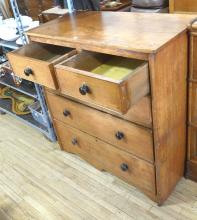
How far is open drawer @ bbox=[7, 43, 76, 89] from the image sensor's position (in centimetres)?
122

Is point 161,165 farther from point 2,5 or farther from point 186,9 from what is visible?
point 2,5

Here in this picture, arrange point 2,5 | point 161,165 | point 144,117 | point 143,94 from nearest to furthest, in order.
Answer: point 143,94
point 144,117
point 161,165
point 2,5

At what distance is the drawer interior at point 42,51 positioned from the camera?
4.76 feet

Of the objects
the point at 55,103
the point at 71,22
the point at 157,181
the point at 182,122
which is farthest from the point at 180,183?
the point at 71,22

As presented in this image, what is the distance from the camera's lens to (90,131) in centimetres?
150

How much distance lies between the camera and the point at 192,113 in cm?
135

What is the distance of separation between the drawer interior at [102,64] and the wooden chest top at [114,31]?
59 mm

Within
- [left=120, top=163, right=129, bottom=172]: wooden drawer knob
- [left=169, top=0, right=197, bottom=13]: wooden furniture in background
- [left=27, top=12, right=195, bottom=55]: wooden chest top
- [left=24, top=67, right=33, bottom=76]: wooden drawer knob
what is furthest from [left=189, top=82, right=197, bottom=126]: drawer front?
[left=169, top=0, right=197, bottom=13]: wooden furniture in background

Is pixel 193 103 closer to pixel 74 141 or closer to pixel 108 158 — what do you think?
pixel 108 158

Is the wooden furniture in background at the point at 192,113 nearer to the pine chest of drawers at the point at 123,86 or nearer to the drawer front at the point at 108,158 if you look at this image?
the pine chest of drawers at the point at 123,86

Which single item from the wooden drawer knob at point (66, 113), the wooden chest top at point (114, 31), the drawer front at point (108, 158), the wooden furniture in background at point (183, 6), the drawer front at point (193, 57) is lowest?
the drawer front at point (108, 158)

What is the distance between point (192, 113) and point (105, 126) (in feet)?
1.41

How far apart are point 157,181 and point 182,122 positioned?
31cm

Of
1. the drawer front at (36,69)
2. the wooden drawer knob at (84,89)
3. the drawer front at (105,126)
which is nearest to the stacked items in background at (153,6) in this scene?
the drawer front at (105,126)
